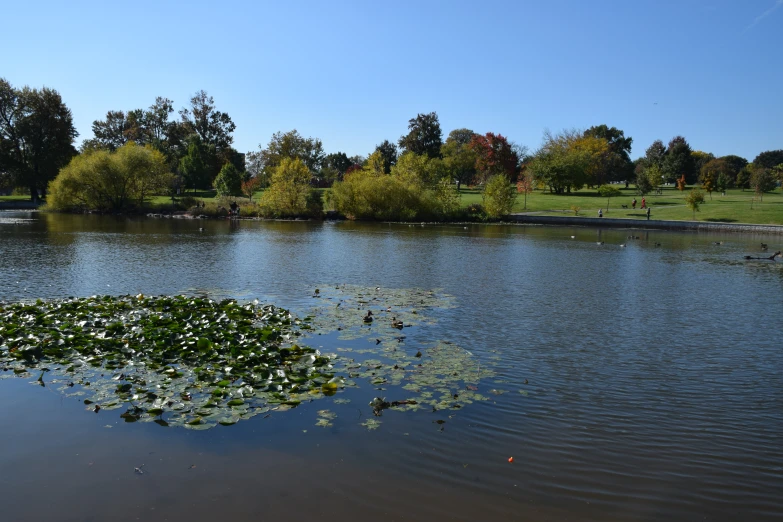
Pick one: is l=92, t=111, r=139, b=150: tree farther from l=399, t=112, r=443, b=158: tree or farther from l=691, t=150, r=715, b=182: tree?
l=691, t=150, r=715, b=182: tree

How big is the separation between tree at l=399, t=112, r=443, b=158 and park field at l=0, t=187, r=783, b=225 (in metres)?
25.7

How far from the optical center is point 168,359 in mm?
10969

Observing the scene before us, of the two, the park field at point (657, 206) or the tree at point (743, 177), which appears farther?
the tree at point (743, 177)

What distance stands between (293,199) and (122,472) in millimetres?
62770

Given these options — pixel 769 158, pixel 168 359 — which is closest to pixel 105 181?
pixel 168 359

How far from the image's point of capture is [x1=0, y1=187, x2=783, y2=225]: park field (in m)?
64.0

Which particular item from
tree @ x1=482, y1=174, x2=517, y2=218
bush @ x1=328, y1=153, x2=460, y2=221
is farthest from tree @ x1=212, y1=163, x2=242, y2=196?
tree @ x1=482, y1=174, x2=517, y2=218

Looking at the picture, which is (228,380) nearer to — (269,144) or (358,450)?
(358,450)

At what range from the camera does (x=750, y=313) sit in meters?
18.1

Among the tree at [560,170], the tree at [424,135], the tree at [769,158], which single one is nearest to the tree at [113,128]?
the tree at [424,135]

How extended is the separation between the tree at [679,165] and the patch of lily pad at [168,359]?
110136mm

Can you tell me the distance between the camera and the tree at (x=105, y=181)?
67062 mm

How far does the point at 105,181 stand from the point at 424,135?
6112 cm

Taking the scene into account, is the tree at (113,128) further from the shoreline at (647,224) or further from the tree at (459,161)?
the shoreline at (647,224)
